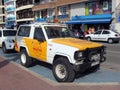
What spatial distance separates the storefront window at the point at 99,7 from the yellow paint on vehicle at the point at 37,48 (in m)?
26.5

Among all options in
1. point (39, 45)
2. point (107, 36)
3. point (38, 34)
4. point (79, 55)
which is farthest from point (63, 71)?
point (107, 36)

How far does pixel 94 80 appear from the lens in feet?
28.4

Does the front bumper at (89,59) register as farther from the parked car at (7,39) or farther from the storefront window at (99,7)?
the storefront window at (99,7)

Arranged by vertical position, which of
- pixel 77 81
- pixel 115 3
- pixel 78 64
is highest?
pixel 115 3

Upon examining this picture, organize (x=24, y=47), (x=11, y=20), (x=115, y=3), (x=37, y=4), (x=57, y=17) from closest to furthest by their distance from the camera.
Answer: (x=24, y=47) < (x=115, y=3) < (x=57, y=17) < (x=37, y=4) < (x=11, y=20)

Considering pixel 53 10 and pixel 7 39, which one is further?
pixel 53 10

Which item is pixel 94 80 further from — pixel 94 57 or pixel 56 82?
pixel 56 82

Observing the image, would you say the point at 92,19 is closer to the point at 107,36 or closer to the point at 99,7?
the point at 99,7

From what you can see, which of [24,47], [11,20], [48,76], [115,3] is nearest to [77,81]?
[48,76]

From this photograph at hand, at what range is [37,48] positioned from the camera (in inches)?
387

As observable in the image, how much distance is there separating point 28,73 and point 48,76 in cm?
86

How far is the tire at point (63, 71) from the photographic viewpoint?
812 cm

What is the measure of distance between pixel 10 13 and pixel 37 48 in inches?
3117

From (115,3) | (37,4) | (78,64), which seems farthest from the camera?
(37,4)
